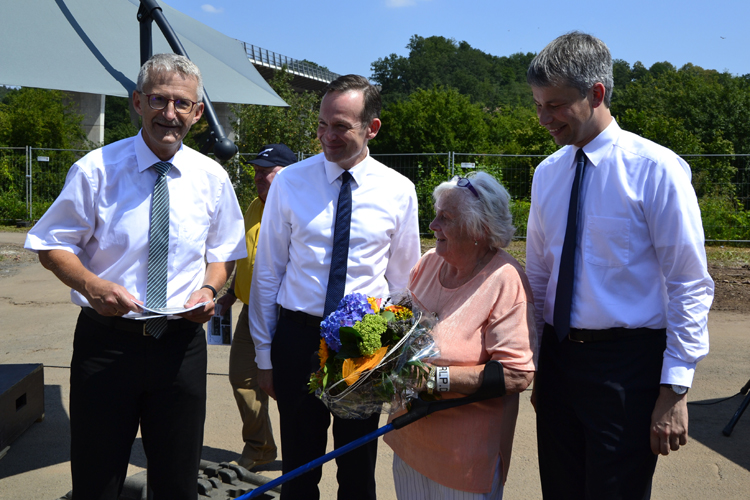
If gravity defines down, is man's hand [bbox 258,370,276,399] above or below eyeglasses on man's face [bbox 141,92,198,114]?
below

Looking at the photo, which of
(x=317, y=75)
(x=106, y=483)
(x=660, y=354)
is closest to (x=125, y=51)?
(x=106, y=483)

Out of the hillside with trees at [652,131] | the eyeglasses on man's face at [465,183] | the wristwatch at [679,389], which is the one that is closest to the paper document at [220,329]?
the eyeglasses on man's face at [465,183]

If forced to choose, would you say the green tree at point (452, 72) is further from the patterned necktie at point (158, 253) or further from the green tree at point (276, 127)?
the patterned necktie at point (158, 253)

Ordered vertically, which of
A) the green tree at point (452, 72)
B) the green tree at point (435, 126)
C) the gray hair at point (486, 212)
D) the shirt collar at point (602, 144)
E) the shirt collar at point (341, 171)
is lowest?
the gray hair at point (486, 212)

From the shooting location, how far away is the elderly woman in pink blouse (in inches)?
93.9

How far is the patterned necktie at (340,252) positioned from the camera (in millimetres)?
2752

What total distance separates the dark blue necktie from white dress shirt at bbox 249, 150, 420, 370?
33.4 inches

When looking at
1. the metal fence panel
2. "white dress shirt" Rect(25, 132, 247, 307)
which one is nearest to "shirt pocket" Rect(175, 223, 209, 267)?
"white dress shirt" Rect(25, 132, 247, 307)

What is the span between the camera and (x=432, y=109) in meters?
26.2

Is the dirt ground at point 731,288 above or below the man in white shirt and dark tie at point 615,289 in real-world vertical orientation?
below

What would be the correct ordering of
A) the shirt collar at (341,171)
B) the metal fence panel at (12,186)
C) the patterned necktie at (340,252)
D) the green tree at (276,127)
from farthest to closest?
the green tree at (276,127) → the metal fence panel at (12,186) → the shirt collar at (341,171) → the patterned necktie at (340,252)

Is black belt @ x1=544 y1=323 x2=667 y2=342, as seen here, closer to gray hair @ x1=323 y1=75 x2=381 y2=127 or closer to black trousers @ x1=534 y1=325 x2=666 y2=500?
black trousers @ x1=534 y1=325 x2=666 y2=500

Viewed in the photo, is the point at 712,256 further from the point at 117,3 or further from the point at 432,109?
the point at 432,109

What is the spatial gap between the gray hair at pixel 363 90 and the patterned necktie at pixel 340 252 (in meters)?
0.33
